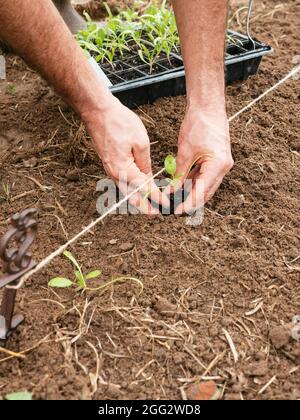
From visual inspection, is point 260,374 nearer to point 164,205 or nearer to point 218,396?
point 218,396

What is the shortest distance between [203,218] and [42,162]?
68 cm

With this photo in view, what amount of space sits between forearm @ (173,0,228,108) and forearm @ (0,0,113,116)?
353 millimetres

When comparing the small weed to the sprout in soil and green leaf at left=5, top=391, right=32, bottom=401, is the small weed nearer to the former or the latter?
the sprout in soil

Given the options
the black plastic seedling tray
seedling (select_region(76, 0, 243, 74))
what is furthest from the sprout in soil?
seedling (select_region(76, 0, 243, 74))

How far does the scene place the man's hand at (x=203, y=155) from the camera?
1.74 m

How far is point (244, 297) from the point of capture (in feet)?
5.19

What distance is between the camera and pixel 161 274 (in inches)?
64.7

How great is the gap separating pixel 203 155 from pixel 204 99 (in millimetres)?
256

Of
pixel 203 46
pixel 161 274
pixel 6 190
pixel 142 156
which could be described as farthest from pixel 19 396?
pixel 203 46

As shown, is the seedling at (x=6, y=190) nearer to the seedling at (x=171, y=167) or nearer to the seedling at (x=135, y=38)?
the seedling at (x=171, y=167)

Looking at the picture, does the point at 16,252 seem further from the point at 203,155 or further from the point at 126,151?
the point at 203,155

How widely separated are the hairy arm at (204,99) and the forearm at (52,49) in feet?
1.00

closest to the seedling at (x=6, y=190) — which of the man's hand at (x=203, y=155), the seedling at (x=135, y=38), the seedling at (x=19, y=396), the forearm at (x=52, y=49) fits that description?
the forearm at (x=52, y=49)

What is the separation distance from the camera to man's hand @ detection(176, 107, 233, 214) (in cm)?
174
